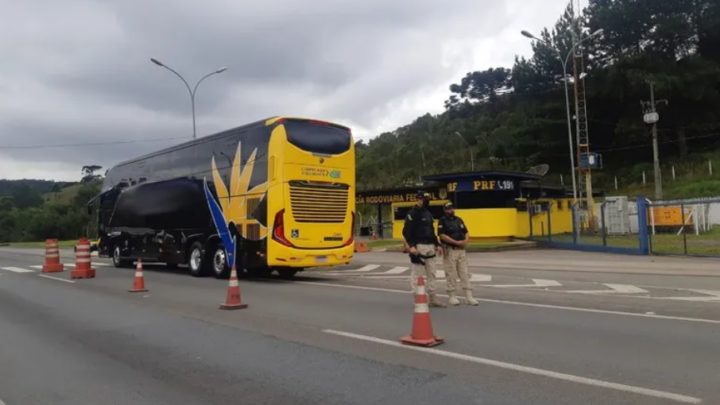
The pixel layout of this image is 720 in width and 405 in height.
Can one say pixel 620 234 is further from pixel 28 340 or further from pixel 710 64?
pixel 28 340

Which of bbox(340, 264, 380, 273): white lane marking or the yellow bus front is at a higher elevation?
the yellow bus front

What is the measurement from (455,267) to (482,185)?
2250 centimetres

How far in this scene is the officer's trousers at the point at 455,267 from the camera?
10.8m

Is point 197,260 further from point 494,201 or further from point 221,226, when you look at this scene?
point 494,201

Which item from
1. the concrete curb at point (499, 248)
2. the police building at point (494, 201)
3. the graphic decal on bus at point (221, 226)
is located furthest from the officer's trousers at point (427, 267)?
the police building at point (494, 201)

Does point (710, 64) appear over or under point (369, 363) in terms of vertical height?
over

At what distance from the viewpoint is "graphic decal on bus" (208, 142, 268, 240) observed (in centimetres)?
1507

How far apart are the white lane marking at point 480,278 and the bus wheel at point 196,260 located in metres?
7.50

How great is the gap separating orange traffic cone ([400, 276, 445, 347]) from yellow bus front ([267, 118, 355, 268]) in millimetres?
7816

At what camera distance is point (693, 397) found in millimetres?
5090

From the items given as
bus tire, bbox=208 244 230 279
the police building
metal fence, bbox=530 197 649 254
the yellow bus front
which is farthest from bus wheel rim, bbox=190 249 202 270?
the police building

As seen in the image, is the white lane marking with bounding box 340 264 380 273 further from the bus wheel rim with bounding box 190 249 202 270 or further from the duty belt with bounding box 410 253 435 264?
the duty belt with bounding box 410 253 435 264

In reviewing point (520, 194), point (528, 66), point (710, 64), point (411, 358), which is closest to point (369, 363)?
point (411, 358)

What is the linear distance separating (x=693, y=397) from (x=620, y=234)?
1212 inches
